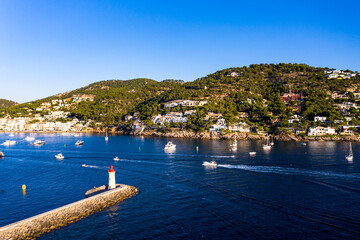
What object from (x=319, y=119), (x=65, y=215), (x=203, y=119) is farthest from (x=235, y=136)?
(x=65, y=215)

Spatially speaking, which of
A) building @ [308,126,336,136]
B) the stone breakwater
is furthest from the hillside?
the stone breakwater

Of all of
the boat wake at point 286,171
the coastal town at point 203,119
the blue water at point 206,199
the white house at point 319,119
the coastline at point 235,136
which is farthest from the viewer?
the white house at point 319,119

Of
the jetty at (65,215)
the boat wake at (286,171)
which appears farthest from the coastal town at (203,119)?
the jetty at (65,215)

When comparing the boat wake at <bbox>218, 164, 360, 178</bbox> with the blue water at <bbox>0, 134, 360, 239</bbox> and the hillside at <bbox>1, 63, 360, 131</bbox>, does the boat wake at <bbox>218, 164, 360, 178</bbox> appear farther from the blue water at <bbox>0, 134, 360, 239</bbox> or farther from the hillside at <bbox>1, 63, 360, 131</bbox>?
the hillside at <bbox>1, 63, 360, 131</bbox>

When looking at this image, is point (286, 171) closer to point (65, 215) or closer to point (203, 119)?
point (65, 215)

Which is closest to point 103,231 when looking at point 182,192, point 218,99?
point 182,192

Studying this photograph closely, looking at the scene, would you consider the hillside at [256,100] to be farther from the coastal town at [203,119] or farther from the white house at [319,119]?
the white house at [319,119]
